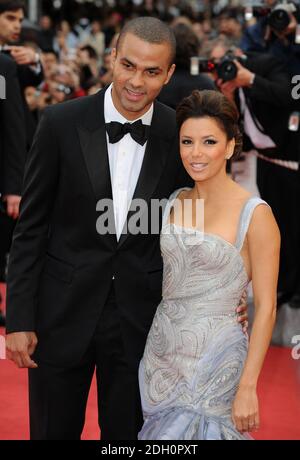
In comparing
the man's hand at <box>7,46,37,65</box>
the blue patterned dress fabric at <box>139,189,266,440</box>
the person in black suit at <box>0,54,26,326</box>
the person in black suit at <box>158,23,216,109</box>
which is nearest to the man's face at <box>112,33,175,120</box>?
the blue patterned dress fabric at <box>139,189,266,440</box>

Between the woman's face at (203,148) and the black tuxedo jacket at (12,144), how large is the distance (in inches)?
93.5

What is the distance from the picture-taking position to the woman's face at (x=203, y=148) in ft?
8.50

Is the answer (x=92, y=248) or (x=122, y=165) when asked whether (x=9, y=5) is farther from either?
(x=92, y=248)

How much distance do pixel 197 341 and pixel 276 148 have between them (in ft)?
10.2

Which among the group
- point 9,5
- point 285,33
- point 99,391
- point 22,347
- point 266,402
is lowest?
point 266,402

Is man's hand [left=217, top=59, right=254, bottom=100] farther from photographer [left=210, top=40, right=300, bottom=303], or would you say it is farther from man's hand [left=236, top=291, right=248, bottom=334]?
man's hand [left=236, top=291, right=248, bottom=334]

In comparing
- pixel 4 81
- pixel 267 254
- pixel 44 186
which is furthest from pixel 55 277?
pixel 4 81

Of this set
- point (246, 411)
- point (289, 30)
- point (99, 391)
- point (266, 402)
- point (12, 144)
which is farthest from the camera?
point (289, 30)

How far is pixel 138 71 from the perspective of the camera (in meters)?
2.57

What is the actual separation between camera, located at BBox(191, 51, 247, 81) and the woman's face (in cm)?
265

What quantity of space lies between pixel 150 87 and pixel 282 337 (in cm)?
303

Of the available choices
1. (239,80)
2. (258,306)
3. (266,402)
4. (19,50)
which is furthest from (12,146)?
(258,306)

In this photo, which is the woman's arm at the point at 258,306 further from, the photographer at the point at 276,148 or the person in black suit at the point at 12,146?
the photographer at the point at 276,148

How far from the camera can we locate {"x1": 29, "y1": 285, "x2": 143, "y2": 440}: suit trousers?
266 centimetres
